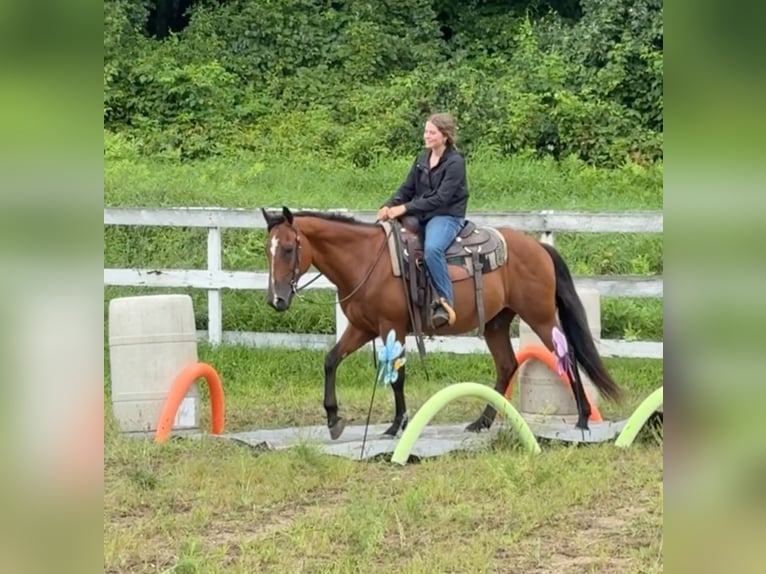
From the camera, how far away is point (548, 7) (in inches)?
974

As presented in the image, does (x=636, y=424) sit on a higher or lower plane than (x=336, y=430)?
higher

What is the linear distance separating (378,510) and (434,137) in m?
3.22

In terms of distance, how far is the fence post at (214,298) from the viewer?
1039 centimetres

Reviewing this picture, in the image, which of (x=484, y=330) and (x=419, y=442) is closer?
(x=419, y=442)

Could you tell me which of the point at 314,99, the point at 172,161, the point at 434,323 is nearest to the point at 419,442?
the point at 434,323

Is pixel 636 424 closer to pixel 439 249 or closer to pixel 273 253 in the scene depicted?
pixel 439 249

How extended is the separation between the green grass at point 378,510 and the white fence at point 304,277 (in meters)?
2.49

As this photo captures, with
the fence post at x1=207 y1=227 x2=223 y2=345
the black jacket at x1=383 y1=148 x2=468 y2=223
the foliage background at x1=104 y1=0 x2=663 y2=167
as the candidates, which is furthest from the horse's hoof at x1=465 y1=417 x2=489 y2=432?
the foliage background at x1=104 y1=0 x2=663 y2=167

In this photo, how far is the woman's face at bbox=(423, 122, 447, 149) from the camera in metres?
7.84

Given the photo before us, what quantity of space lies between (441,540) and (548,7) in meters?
21.3

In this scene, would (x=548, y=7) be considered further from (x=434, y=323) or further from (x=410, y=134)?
(x=434, y=323)

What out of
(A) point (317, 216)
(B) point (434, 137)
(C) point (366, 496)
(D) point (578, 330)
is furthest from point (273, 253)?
(D) point (578, 330)

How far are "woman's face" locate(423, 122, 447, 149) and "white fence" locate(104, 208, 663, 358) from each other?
2.12 meters

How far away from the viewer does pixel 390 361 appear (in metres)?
7.36
